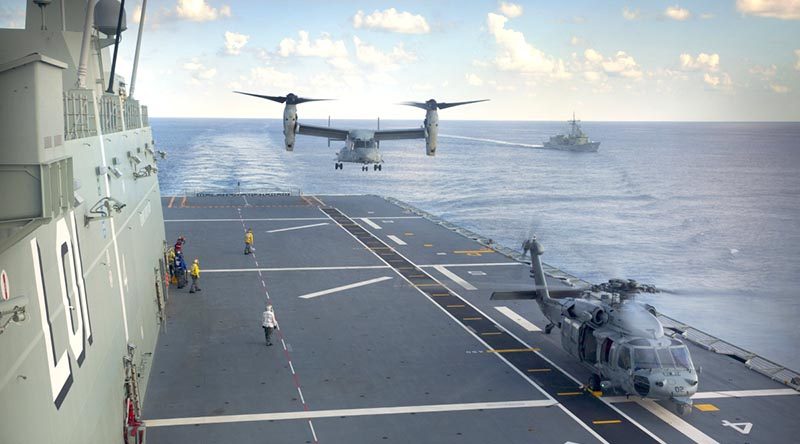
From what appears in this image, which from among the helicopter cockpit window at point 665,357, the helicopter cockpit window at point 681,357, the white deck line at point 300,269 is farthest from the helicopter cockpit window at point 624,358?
the white deck line at point 300,269

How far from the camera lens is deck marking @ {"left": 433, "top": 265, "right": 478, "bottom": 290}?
1355 inches

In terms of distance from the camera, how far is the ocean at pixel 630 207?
46219 millimetres

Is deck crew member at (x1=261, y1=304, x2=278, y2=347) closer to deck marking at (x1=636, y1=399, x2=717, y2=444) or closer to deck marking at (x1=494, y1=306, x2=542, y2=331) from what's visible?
deck marking at (x1=494, y1=306, x2=542, y2=331)

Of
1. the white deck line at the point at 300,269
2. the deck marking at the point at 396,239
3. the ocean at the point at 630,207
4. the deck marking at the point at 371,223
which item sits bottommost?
the ocean at the point at 630,207

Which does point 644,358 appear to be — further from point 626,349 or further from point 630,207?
point 630,207

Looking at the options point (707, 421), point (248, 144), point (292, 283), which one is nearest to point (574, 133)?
point (248, 144)

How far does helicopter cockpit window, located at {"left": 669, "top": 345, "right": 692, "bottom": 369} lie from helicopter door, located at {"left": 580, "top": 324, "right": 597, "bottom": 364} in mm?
2477

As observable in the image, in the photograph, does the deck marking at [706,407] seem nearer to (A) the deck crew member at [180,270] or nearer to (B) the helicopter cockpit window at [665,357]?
(B) the helicopter cockpit window at [665,357]

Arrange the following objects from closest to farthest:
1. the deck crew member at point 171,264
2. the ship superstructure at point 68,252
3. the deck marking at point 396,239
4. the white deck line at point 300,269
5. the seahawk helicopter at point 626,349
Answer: the ship superstructure at point 68,252 < the seahawk helicopter at point 626,349 < the deck crew member at point 171,264 < the white deck line at point 300,269 < the deck marking at point 396,239

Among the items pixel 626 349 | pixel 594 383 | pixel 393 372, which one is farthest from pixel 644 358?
pixel 393 372

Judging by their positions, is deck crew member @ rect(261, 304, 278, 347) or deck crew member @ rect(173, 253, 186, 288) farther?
deck crew member @ rect(173, 253, 186, 288)

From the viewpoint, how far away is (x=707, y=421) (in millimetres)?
19109

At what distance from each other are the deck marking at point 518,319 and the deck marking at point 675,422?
292 inches

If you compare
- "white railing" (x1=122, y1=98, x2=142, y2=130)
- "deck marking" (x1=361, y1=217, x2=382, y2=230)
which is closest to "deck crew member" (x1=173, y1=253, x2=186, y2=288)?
"white railing" (x1=122, y1=98, x2=142, y2=130)
